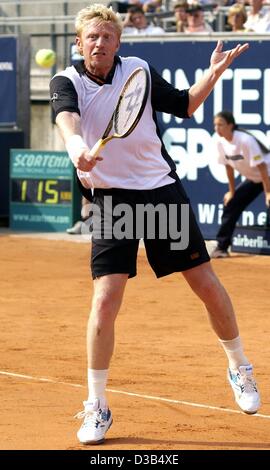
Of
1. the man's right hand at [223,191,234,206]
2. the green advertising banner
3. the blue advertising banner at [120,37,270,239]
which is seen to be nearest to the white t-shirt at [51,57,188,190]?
the man's right hand at [223,191,234,206]

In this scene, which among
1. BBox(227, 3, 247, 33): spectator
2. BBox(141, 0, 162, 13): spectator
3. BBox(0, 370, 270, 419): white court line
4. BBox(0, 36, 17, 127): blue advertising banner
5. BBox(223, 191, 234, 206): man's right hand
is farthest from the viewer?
BBox(141, 0, 162, 13): spectator

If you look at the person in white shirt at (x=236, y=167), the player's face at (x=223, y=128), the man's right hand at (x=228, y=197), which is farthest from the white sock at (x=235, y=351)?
the man's right hand at (x=228, y=197)

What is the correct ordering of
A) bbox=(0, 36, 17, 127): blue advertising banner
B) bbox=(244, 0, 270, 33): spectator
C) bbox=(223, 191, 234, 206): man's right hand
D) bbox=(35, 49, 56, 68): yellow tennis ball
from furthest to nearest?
bbox=(35, 49, 56, 68): yellow tennis ball, bbox=(0, 36, 17, 127): blue advertising banner, bbox=(244, 0, 270, 33): spectator, bbox=(223, 191, 234, 206): man's right hand

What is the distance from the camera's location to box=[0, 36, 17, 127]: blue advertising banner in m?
18.9

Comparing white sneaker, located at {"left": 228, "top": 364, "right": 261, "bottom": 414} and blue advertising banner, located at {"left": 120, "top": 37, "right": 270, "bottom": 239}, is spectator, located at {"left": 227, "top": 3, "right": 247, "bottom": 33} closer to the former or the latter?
blue advertising banner, located at {"left": 120, "top": 37, "right": 270, "bottom": 239}

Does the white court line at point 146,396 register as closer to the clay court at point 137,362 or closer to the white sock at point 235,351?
the clay court at point 137,362

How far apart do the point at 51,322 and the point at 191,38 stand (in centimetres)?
731

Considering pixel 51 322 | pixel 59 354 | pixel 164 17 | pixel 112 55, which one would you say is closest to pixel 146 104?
pixel 112 55

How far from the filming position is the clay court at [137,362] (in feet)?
19.9

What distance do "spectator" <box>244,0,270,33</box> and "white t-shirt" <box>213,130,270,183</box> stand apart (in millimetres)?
2008

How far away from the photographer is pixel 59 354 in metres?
8.52

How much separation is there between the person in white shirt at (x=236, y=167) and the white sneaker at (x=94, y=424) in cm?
880

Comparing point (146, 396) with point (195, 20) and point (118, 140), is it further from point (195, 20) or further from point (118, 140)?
point (195, 20)

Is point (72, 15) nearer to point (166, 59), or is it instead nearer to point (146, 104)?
point (166, 59)
